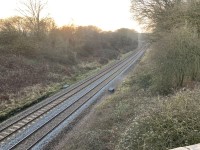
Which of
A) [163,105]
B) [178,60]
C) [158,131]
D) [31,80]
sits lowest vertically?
[31,80]

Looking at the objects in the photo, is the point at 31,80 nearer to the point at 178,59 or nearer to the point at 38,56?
the point at 38,56

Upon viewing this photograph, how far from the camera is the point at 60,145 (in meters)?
14.5

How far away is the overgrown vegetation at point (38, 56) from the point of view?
90.1 feet

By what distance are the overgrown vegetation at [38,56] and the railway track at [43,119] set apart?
2.35 m

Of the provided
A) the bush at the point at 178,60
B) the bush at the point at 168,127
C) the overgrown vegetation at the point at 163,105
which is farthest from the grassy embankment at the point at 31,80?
the bush at the point at 168,127

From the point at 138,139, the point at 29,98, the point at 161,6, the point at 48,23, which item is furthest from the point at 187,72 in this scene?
the point at 48,23

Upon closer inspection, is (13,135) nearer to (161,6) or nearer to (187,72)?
(187,72)

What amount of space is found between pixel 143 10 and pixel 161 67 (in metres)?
15.4

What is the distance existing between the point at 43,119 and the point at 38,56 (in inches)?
917

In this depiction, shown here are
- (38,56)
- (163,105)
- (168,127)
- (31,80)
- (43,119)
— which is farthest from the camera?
(38,56)

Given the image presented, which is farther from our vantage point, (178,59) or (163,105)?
(178,59)

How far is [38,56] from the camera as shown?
4081 centimetres

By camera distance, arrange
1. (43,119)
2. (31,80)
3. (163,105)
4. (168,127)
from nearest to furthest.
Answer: (168,127), (163,105), (43,119), (31,80)

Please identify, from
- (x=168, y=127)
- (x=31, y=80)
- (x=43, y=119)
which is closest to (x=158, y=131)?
(x=168, y=127)
